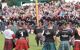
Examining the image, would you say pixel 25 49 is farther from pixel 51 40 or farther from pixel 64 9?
pixel 64 9

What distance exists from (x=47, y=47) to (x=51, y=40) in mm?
407

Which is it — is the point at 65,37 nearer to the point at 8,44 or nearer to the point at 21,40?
the point at 21,40

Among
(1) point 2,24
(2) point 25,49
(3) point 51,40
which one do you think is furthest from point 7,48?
(1) point 2,24

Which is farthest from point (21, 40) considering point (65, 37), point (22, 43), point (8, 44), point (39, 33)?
point (39, 33)

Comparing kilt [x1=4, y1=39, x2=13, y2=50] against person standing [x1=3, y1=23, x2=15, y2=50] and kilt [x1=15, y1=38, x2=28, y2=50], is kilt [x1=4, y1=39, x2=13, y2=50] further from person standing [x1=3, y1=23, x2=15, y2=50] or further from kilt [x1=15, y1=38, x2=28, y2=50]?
kilt [x1=15, y1=38, x2=28, y2=50]

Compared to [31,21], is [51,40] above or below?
above

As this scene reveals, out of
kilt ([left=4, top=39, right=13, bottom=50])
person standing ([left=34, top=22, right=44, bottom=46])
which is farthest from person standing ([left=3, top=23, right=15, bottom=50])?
person standing ([left=34, top=22, right=44, bottom=46])

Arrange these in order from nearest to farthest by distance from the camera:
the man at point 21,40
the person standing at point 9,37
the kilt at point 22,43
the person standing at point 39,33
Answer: the man at point 21,40 < the kilt at point 22,43 < the person standing at point 9,37 < the person standing at point 39,33

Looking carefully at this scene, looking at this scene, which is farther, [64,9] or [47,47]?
[64,9]

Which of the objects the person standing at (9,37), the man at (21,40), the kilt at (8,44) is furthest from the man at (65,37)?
the kilt at (8,44)

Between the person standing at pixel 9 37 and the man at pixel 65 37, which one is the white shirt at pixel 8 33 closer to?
the person standing at pixel 9 37

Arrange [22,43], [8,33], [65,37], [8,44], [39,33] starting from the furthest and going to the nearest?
1. [39,33]
2. [8,44]
3. [8,33]
4. [22,43]
5. [65,37]

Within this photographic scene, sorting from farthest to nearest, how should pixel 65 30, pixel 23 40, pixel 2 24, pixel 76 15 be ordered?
pixel 76 15 → pixel 2 24 → pixel 23 40 → pixel 65 30

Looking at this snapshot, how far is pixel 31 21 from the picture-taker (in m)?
44.8
